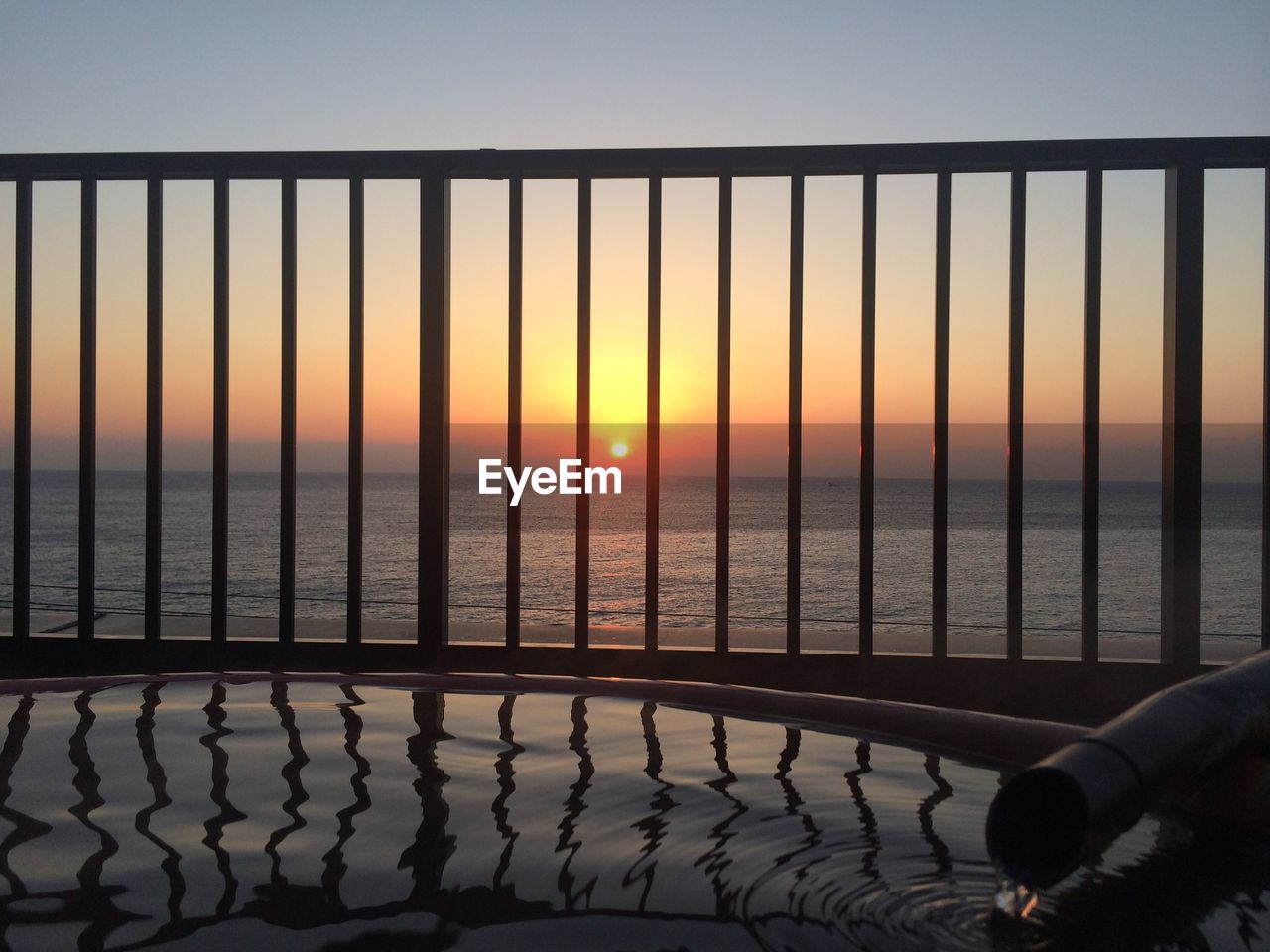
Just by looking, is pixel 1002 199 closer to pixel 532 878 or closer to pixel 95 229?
pixel 532 878

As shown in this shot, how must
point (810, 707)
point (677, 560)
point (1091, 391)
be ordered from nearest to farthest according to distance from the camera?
point (810, 707)
point (1091, 391)
point (677, 560)

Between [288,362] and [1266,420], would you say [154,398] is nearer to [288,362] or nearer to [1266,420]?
[288,362]

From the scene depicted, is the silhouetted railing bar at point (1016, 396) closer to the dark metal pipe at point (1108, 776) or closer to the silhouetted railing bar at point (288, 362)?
the dark metal pipe at point (1108, 776)

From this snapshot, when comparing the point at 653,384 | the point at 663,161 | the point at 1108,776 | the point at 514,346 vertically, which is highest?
the point at 663,161

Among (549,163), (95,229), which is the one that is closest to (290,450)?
(95,229)

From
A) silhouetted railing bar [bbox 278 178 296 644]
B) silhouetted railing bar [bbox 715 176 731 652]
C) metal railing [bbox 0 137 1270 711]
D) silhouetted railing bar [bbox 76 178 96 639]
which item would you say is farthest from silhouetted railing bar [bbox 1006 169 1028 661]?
silhouetted railing bar [bbox 76 178 96 639]

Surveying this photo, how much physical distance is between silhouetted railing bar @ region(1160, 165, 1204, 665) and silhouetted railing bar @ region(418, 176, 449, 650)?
1.98 metres

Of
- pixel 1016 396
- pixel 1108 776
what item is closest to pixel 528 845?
pixel 1108 776

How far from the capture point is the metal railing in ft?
7.79

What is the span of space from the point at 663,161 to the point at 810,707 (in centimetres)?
176

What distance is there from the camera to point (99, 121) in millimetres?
6176

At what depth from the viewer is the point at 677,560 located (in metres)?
16.0

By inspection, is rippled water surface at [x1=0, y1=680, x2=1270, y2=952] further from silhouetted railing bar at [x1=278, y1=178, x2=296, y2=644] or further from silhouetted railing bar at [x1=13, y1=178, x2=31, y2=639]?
silhouetted railing bar at [x1=13, y1=178, x2=31, y2=639]

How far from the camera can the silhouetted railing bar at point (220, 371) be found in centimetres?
254
